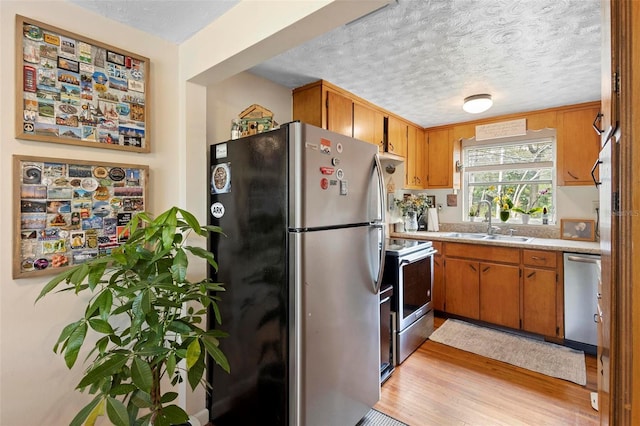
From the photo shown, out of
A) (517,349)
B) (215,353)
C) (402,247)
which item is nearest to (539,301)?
(517,349)

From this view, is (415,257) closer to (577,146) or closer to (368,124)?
(368,124)

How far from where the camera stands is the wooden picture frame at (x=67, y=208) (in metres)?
1.30

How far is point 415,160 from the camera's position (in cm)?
372

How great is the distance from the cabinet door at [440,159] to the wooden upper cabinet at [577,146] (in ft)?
3.54

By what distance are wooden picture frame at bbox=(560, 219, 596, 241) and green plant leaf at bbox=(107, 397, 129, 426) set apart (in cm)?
396

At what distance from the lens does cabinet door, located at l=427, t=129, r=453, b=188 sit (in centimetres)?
375

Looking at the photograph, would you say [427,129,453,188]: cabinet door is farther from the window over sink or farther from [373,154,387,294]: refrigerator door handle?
[373,154,387,294]: refrigerator door handle

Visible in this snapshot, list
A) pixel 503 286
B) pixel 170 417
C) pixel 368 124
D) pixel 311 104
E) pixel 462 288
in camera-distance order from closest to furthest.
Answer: pixel 170 417 < pixel 311 104 < pixel 368 124 < pixel 503 286 < pixel 462 288

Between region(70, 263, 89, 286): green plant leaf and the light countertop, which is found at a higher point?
region(70, 263, 89, 286): green plant leaf

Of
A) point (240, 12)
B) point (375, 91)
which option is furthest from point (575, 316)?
point (240, 12)

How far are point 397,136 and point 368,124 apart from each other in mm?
637

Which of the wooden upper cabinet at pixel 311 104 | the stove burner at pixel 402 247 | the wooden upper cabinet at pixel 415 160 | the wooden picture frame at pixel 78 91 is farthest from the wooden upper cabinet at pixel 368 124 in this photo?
the wooden picture frame at pixel 78 91

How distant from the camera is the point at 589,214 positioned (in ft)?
10.1

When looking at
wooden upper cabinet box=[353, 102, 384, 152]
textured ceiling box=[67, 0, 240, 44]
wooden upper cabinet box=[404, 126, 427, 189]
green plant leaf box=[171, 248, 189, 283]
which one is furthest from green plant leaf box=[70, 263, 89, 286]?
wooden upper cabinet box=[404, 126, 427, 189]
